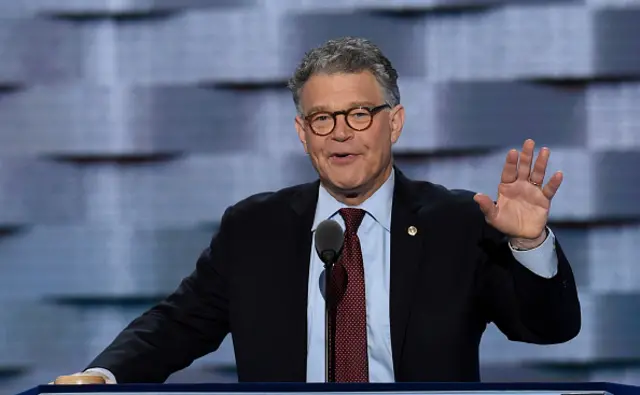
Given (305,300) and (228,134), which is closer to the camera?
(305,300)

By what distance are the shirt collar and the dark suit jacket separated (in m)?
0.02

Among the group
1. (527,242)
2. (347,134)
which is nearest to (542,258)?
A: (527,242)

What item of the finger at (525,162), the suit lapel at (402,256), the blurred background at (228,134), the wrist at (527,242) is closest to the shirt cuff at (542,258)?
the wrist at (527,242)

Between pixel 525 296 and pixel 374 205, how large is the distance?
42cm

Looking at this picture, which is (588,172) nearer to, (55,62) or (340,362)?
(340,362)

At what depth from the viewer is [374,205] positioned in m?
2.14

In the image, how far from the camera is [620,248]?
2658 millimetres

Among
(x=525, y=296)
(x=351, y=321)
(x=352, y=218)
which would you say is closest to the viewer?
(x=525, y=296)

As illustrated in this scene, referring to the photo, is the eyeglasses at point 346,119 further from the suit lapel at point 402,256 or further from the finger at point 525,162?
the finger at point 525,162

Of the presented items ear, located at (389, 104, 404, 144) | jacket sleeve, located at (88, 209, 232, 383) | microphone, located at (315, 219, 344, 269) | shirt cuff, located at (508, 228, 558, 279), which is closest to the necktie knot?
ear, located at (389, 104, 404, 144)

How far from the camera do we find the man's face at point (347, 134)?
2.03m

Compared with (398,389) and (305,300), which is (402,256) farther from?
(398,389)

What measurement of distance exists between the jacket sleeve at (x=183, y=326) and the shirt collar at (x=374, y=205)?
23cm

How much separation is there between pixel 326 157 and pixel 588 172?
93 cm
